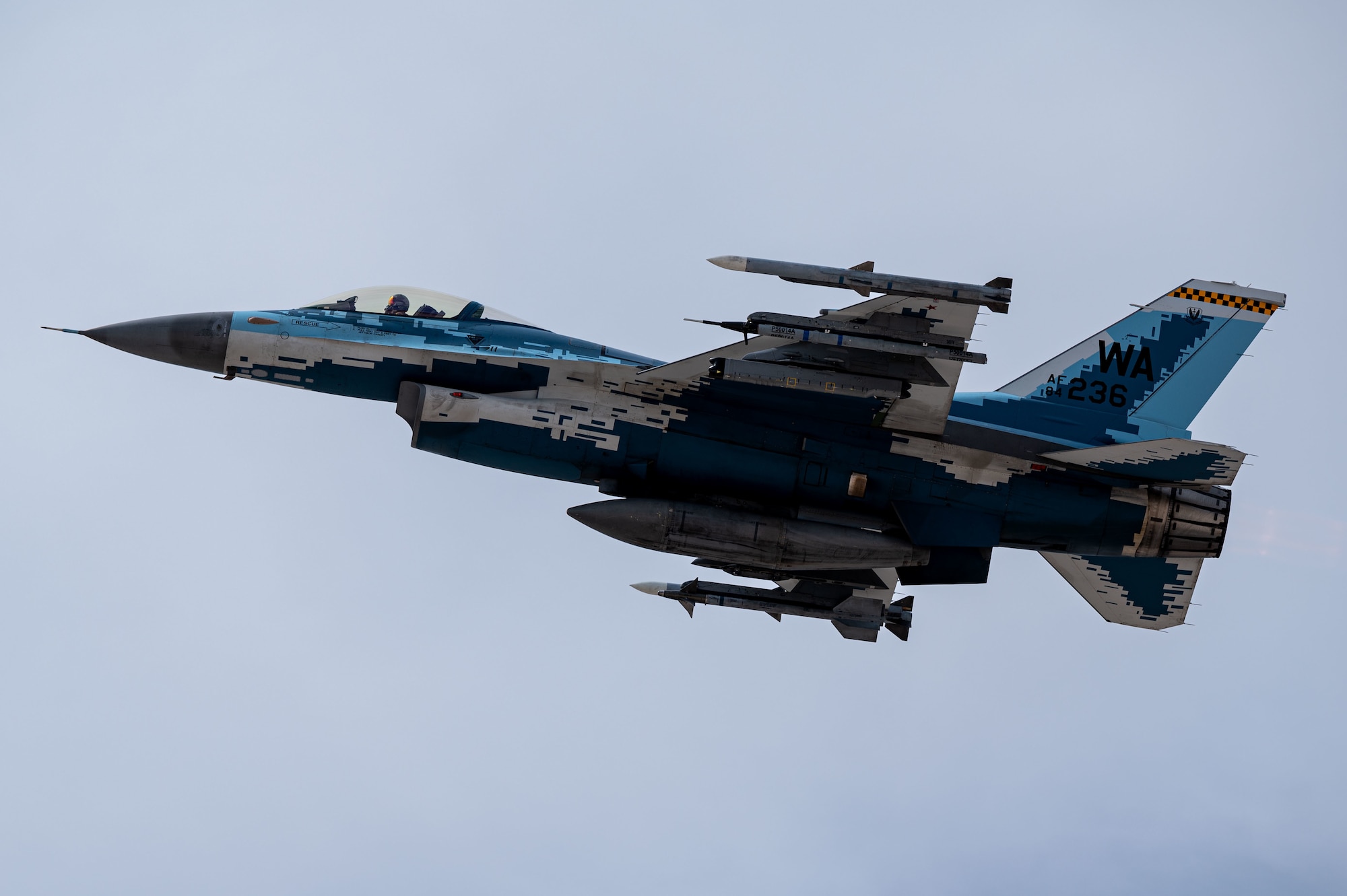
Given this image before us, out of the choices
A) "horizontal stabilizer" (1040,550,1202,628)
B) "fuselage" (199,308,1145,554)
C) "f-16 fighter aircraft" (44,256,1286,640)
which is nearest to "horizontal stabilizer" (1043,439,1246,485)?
"f-16 fighter aircraft" (44,256,1286,640)

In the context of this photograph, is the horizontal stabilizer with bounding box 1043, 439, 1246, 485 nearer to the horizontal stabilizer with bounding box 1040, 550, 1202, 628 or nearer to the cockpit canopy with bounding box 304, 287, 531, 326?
the horizontal stabilizer with bounding box 1040, 550, 1202, 628

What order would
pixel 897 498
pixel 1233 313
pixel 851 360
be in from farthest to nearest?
pixel 1233 313 < pixel 897 498 < pixel 851 360

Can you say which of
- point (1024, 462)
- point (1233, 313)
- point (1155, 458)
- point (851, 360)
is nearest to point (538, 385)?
point (851, 360)

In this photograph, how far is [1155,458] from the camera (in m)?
15.5

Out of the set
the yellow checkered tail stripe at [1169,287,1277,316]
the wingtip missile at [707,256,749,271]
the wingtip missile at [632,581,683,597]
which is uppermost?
the yellow checkered tail stripe at [1169,287,1277,316]

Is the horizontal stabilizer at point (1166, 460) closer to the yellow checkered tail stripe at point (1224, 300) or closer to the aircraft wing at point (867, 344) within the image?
the aircraft wing at point (867, 344)

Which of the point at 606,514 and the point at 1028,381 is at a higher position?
the point at 1028,381

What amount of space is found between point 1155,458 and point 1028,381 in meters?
2.05

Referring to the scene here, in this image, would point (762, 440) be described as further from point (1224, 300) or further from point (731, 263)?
point (1224, 300)

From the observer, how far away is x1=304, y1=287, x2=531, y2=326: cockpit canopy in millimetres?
15812

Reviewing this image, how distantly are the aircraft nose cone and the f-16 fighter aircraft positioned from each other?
0.02 m

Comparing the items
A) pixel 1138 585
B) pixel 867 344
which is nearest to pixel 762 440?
pixel 867 344

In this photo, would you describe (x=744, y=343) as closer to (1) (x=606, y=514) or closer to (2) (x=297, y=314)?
(1) (x=606, y=514)

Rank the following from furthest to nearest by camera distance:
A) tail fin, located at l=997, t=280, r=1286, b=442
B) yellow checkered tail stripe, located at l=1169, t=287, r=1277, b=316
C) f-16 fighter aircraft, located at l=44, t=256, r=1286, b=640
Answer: yellow checkered tail stripe, located at l=1169, t=287, r=1277, b=316 → tail fin, located at l=997, t=280, r=1286, b=442 → f-16 fighter aircraft, located at l=44, t=256, r=1286, b=640
